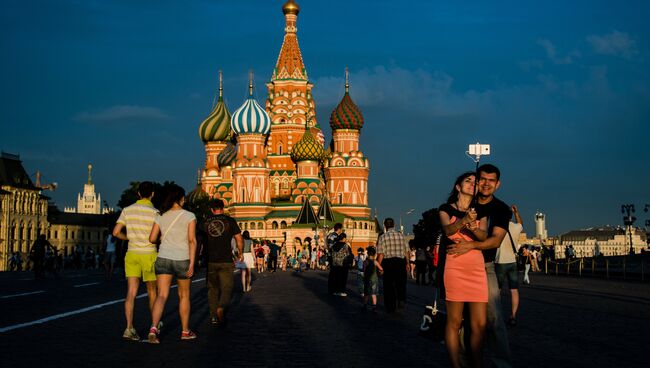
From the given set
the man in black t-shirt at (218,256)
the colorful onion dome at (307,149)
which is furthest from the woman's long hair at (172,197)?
the colorful onion dome at (307,149)

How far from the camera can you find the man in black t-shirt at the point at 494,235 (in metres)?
7.90

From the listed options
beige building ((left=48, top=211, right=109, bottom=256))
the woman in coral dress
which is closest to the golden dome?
beige building ((left=48, top=211, right=109, bottom=256))

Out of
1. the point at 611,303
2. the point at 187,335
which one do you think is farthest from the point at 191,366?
the point at 611,303

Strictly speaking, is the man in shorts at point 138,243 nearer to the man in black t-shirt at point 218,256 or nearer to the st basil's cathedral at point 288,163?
the man in black t-shirt at point 218,256

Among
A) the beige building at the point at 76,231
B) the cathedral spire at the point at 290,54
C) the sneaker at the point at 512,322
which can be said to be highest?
the cathedral spire at the point at 290,54

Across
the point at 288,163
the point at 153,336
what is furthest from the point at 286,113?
the point at 153,336

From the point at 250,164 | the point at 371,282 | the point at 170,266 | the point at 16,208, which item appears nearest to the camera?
the point at 170,266

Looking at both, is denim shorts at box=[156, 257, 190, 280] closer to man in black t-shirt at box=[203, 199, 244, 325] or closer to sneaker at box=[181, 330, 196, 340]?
sneaker at box=[181, 330, 196, 340]

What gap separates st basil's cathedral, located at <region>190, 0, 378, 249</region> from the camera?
334 feet

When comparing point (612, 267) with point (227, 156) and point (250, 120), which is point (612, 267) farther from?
point (227, 156)

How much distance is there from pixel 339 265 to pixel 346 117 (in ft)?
288

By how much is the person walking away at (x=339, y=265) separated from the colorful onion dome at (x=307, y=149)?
3136 inches

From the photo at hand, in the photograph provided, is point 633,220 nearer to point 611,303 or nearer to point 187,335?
point 611,303

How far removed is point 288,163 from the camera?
355 ft
